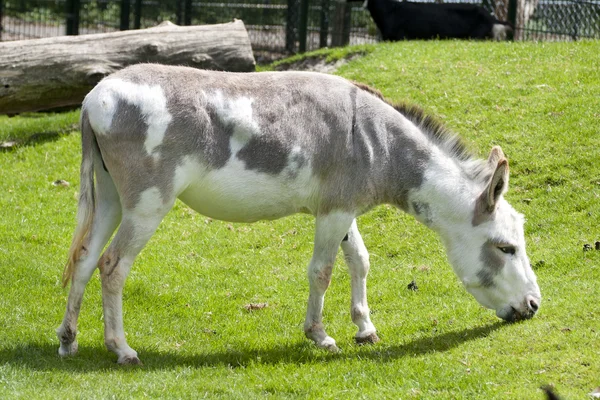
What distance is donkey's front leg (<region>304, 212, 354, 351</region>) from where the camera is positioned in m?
Answer: 6.25

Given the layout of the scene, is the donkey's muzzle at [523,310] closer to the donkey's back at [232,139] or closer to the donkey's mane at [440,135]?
the donkey's mane at [440,135]

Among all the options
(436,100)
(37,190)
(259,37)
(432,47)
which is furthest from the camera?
(259,37)

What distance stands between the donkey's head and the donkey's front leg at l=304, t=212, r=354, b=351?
2.91 ft

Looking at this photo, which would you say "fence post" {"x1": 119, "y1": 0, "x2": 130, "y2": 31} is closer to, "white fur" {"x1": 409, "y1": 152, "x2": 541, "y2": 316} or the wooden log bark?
the wooden log bark

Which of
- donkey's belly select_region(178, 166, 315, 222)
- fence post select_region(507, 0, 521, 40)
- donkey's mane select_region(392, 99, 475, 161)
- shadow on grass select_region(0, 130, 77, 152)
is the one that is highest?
fence post select_region(507, 0, 521, 40)

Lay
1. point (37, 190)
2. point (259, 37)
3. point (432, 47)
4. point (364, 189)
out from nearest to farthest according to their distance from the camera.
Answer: point (364, 189) → point (37, 190) → point (432, 47) → point (259, 37)

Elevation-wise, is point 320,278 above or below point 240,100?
below

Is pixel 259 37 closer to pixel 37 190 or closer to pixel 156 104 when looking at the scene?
pixel 37 190

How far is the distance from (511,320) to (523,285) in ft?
0.93

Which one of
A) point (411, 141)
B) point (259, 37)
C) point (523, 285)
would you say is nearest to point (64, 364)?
point (411, 141)

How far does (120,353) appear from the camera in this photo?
585 cm

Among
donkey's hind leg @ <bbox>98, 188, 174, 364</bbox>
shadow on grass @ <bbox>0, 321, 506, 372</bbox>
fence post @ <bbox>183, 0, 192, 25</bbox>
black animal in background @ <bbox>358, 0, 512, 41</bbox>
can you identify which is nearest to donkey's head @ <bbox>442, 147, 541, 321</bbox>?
shadow on grass @ <bbox>0, 321, 506, 372</bbox>

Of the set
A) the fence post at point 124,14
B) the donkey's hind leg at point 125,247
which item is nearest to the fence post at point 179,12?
the fence post at point 124,14

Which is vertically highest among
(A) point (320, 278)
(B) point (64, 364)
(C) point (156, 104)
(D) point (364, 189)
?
(C) point (156, 104)
